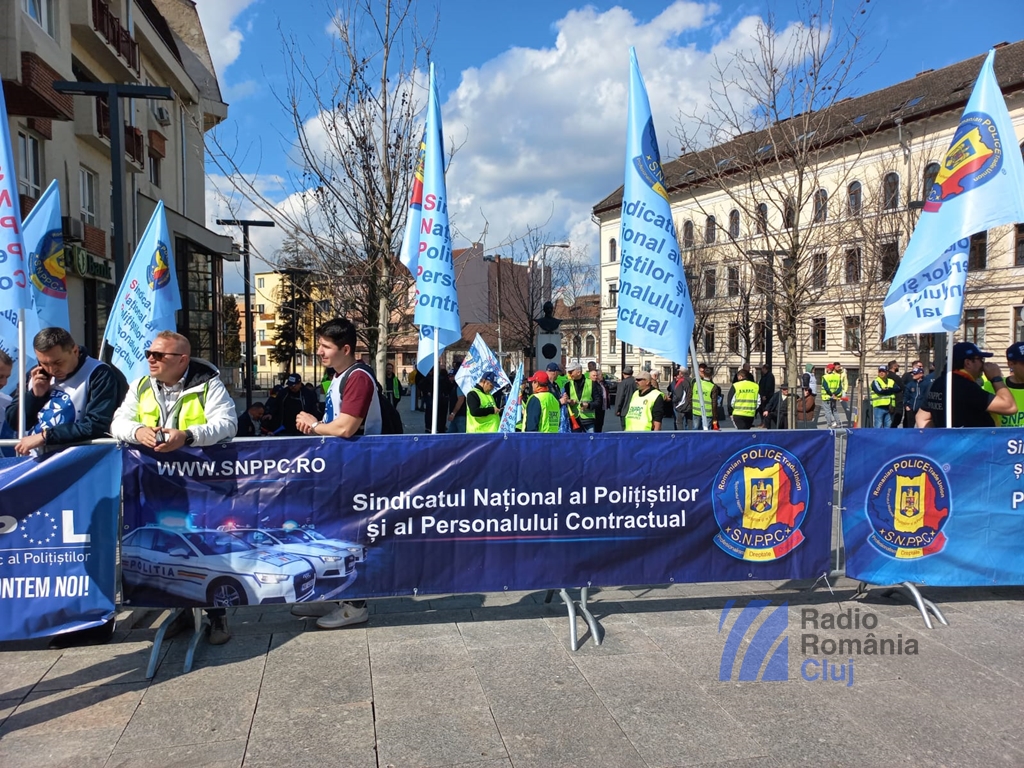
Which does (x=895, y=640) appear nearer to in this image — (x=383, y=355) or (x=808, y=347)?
(x=383, y=355)

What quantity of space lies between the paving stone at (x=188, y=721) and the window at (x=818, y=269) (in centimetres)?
1489

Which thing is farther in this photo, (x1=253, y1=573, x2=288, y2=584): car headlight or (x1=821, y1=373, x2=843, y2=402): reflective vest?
(x1=821, y1=373, x2=843, y2=402): reflective vest

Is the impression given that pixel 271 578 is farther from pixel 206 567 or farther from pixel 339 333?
pixel 339 333

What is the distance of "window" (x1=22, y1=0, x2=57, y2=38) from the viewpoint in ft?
51.1

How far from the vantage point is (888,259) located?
22.4 meters

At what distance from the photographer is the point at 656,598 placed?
554cm

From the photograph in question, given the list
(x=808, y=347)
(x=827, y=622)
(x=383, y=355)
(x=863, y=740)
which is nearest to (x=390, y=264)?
(x=383, y=355)

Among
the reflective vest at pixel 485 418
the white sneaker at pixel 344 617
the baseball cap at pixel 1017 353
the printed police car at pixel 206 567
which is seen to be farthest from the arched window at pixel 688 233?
the printed police car at pixel 206 567

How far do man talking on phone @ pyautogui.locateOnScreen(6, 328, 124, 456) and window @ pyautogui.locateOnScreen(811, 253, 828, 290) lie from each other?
568 inches

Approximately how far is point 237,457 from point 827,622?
3.80 meters

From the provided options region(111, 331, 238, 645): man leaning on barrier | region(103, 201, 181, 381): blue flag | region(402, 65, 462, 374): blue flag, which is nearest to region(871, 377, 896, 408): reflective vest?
region(402, 65, 462, 374): blue flag

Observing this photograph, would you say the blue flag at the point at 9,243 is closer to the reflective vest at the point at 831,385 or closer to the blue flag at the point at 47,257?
the blue flag at the point at 47,257

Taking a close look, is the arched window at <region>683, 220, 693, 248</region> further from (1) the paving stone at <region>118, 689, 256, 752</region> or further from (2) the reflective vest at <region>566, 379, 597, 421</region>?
(1) the paving stone at <region>118, 689, 256, 752</region>

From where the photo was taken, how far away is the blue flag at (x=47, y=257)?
595cm
